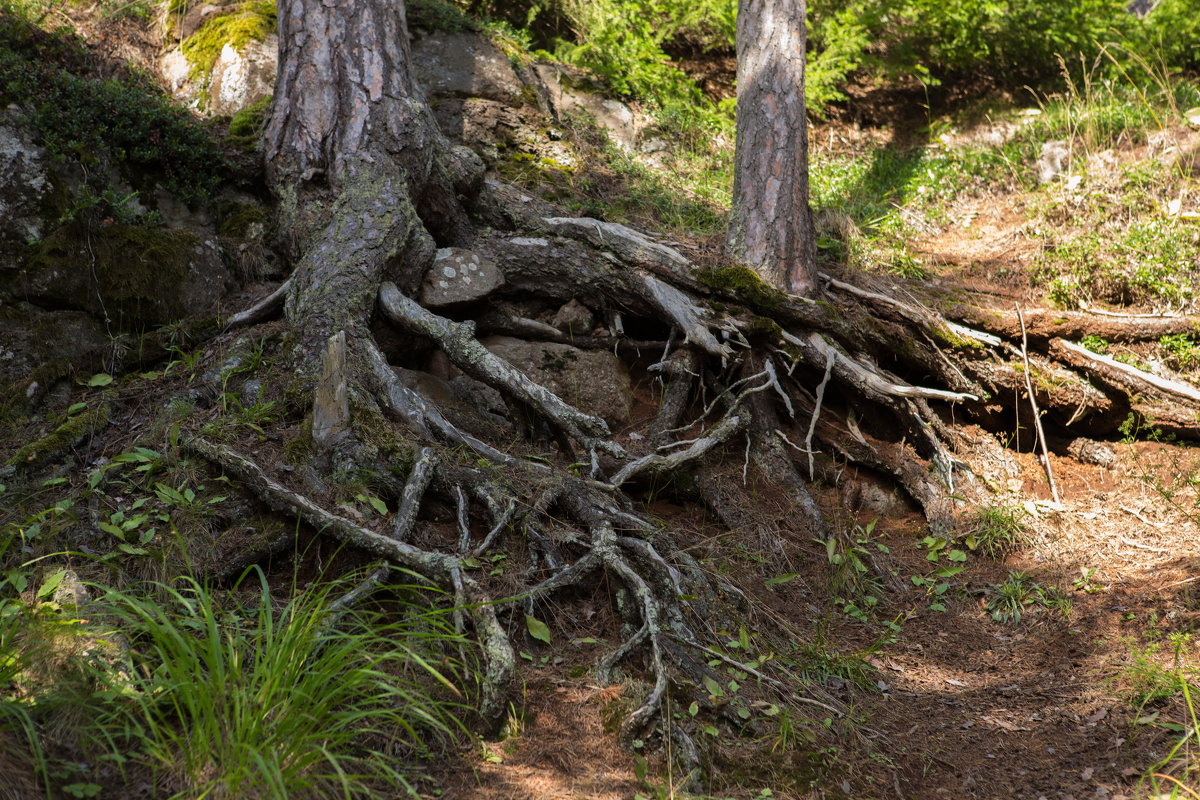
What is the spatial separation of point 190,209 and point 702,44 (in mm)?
8260

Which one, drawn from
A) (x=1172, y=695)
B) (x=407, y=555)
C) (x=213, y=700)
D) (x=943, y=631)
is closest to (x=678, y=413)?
(x=943, y=631)

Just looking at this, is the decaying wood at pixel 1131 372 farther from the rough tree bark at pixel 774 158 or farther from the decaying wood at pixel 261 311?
the decaying wood at pixel 261 311

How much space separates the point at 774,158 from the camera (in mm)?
6430

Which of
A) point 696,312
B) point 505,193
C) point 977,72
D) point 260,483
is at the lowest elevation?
point 260,483

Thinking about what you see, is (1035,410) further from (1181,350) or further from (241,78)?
(241,78)

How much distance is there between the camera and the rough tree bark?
637 cm

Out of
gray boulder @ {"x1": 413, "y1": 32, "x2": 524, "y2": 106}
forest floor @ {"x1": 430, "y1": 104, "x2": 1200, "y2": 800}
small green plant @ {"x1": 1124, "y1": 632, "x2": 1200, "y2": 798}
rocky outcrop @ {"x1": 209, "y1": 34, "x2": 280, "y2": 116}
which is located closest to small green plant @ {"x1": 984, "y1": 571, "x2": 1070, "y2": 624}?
forest floor @ {"x1": 430, "y1": 104, "x2": 1200, "y2": 800}

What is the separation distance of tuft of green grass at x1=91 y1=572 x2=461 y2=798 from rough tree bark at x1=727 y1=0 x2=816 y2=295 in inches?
168

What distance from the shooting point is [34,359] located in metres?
4.77

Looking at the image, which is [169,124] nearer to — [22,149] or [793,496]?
[22,149]

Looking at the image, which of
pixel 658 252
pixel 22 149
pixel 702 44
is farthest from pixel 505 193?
pixel 702 44

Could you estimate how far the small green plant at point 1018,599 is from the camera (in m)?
4.79

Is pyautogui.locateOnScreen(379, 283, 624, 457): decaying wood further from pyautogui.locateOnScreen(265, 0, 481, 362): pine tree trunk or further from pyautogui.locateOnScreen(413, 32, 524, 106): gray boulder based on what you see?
pyautogui.locateOnScreen(413, 32, 524, 106): gray boulder

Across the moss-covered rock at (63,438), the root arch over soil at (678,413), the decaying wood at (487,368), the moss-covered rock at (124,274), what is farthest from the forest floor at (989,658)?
the moss-covered rock at (124,274)
